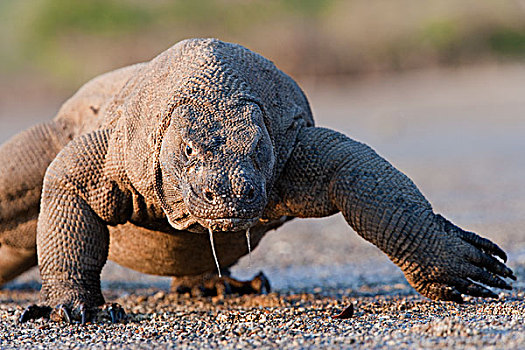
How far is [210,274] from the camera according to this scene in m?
7.57

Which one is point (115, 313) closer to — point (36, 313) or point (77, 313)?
point (77, 313)

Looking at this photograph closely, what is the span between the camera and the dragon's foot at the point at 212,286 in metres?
7.38

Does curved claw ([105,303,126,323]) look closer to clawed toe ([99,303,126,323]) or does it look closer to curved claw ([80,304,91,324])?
clawed toe ([99,303,126,323])

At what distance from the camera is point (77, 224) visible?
5.64m

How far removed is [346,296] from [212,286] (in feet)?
4.50

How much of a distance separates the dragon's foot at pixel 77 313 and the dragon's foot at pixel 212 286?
187cm

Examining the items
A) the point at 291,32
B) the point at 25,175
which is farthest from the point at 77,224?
the point at 291,32

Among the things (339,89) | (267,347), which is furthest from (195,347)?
(339,89)

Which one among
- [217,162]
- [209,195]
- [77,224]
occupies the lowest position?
[77,224]

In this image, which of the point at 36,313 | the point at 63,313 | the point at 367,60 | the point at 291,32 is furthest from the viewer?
the point at 291,32

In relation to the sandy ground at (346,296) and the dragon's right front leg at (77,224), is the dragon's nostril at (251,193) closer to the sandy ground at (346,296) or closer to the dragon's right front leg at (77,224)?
the sandy ground at (346,296)

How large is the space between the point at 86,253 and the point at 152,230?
621mm

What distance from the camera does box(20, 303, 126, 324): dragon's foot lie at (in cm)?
547

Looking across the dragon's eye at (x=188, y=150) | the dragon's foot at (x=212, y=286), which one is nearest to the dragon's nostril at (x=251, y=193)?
the dragon's eye at (x=188, y=150)
